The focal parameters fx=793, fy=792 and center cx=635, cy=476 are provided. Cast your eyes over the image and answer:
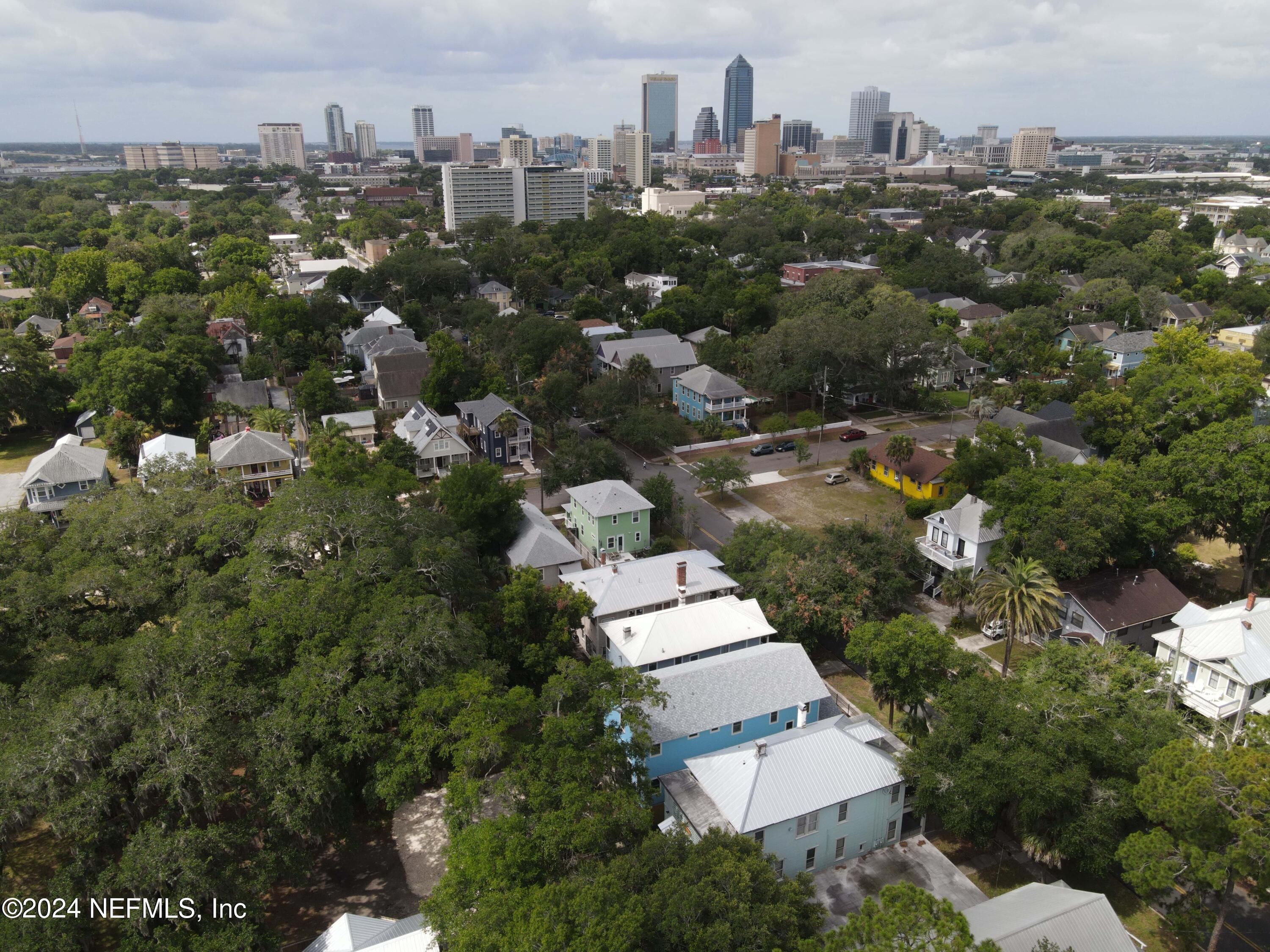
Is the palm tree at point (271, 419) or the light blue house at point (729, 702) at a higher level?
the palm tree at point (271, 419)

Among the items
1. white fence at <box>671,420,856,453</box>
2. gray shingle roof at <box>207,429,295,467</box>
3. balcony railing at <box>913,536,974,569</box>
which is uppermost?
gray shingle roof at <box>207,429,295,467</box>

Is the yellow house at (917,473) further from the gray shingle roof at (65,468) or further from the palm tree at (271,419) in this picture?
the gray shingle roof at (65,468)

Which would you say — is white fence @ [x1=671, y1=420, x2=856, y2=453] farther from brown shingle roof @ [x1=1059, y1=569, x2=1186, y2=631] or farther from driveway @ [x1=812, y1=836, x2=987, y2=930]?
driveway @ [x1=812, y1=836, x2=987, y2=930]

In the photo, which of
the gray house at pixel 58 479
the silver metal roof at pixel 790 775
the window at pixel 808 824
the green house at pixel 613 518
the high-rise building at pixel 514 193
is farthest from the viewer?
the high-rise building at pixel 514 193

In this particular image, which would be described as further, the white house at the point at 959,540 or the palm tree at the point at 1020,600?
the white house at the point at 959,540

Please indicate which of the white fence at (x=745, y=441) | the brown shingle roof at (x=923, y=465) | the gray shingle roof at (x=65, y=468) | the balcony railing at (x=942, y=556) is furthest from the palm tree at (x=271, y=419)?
the balcony railing at (x=942, y=556)

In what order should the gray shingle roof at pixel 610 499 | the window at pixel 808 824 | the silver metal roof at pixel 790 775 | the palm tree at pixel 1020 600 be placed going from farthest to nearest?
the gray shingle roof at pixel 610 499, the palm tree at pixel 1020 600, the window at pixel 808 824, the silver metal roof at pixel 790 775

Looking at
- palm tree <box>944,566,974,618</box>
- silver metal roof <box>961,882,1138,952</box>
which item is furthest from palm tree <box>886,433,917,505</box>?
silver metal roof <box>961,882,1138,952</box>
